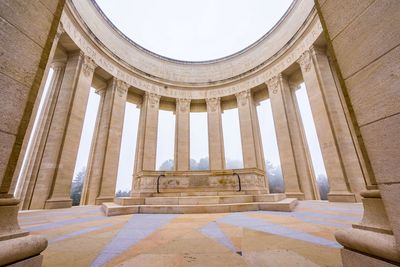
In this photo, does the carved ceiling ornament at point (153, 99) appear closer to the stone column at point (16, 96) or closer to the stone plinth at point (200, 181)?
the stone plinth at point (200, 181)

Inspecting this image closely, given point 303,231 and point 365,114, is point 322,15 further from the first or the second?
point 303,231

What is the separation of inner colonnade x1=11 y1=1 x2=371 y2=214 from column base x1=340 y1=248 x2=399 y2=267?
7322 millimetres

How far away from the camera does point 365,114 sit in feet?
6.07

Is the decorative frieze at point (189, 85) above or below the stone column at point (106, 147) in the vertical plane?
above

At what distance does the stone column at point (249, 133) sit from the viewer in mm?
17312

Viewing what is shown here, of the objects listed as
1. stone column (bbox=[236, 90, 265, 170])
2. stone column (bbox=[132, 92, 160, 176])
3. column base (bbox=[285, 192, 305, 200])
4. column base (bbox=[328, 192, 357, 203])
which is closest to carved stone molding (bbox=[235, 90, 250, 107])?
stone column (bbox=[236, 90, 265, 170])

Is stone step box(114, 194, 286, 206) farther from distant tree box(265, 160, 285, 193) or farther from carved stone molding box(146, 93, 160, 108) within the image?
distant tree box(265, 160, 285, 193)

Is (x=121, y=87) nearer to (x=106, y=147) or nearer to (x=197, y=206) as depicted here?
(x=106, y=147)

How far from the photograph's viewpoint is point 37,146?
10.9 meters

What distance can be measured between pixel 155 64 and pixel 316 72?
17.1 meters

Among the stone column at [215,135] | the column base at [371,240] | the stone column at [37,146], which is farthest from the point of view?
the stone column at [215,135]

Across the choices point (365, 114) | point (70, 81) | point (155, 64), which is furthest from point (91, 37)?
point (365, 114)

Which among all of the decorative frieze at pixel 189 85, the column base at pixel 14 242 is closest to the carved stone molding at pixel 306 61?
the decorative frieze at pixel 189 85

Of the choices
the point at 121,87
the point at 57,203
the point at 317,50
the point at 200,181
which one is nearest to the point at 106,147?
the point at 57,203
